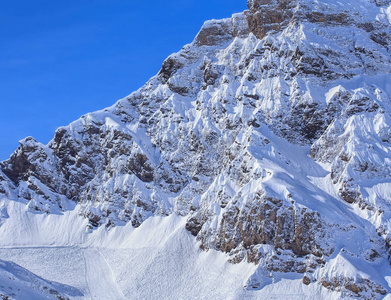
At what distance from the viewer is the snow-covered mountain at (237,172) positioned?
9512cm

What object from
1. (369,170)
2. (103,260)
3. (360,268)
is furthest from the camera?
(103,260)

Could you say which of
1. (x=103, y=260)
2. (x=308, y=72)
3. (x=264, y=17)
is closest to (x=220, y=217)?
(x=103, y=260)

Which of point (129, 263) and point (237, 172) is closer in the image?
point (129, 263)

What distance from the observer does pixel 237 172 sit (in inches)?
4441

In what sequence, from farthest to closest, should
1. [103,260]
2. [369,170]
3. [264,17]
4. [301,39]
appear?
1. [264,17]
2. [301,39]
3. [103,260]
4. [369,170]

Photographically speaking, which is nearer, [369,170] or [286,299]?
[286,299]

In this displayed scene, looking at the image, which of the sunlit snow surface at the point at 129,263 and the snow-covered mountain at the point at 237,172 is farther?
the snow-covered mountain at the point at 237,172

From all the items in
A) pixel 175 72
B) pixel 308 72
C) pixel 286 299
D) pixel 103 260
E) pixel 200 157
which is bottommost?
pixel 286 299

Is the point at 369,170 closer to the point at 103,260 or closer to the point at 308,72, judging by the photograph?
the point at 308,72

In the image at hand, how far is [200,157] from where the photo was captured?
127 meters

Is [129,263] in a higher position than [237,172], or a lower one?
lower

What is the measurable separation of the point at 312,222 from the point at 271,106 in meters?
39.5

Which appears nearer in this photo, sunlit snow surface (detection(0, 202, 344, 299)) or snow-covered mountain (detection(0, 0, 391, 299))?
sunlit snow surface (detection(0, 202, 344, 299))

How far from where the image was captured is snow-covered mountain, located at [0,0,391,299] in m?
95.1
